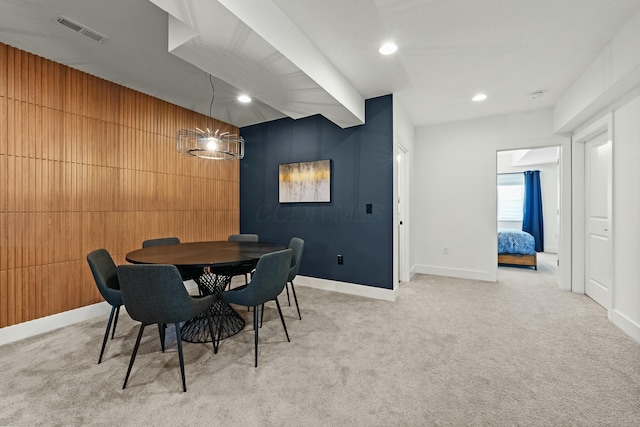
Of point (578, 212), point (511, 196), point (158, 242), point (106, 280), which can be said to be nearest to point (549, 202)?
point (511, 196)

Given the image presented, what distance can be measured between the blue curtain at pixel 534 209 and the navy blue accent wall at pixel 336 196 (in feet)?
19.2

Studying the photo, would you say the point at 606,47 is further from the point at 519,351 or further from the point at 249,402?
the point at 249,402

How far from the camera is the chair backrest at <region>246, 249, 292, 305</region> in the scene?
198 centimetres

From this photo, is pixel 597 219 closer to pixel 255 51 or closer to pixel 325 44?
pixel 325 44

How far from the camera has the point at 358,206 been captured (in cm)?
361

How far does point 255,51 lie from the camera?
6.32 feet

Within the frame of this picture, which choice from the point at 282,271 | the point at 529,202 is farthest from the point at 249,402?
the point at 529,202

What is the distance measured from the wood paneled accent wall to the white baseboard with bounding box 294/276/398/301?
192 cm

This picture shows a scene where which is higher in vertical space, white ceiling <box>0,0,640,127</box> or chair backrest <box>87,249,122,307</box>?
white ceiling <box>0,0,640,127</box>

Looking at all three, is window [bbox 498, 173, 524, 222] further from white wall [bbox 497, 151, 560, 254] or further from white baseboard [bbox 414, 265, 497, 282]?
white baseboard [bbox 414, 265, 497, 282]

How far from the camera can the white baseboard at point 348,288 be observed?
3350mm

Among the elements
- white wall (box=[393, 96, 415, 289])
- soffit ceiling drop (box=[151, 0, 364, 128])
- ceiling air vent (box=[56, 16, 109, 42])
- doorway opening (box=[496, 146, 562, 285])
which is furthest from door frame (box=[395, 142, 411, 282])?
ceiling air vent (box=[56, 16, 109, 42])

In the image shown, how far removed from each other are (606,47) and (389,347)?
323 cm

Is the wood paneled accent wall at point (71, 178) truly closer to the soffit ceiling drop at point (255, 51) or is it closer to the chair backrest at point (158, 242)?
the chair backrest at point (158, 242)
